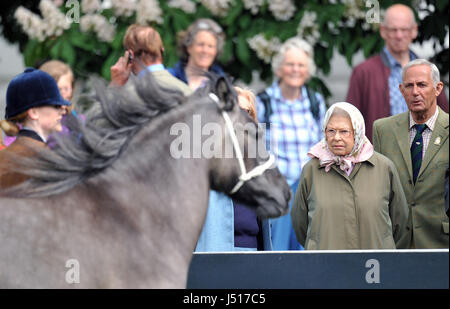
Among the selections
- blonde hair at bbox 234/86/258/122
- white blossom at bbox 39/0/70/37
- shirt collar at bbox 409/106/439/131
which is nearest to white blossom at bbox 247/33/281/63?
white blossom at bbox 39/0/70/37

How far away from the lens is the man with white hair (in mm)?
6099

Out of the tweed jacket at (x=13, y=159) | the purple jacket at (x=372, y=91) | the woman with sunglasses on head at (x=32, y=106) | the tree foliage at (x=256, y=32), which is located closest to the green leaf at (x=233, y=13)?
the tree foliage at (x=256, y=32)

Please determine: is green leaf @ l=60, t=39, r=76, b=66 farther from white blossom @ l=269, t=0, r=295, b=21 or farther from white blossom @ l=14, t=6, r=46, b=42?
white blossom @ l=269, t=0, r=295, b=21

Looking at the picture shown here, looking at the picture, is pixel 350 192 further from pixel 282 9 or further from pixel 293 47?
pixel 282 9

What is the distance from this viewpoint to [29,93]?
4.50 metres

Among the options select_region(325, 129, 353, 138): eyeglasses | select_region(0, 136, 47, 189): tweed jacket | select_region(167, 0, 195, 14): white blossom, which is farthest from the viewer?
select_region(167, 0, 195, 14): white blossom

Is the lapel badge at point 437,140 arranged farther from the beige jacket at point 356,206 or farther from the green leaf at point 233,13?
the green leaf at point 233,13

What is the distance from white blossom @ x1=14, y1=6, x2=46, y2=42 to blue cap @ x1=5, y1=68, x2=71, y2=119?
2.86 metres

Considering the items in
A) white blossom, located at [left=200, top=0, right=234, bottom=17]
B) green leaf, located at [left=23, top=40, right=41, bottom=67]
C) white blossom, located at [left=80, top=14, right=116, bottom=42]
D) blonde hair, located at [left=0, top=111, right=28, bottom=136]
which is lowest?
blonde hair, located at [left=0, top=111, right=28, bottom=136]

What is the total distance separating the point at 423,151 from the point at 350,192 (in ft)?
2.05

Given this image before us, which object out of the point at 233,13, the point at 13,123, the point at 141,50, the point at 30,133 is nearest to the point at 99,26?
the point at 233,13

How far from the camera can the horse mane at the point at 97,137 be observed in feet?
11.8

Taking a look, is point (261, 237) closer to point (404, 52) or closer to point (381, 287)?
point (381, 287)

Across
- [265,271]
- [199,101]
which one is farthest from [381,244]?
[199,101]
